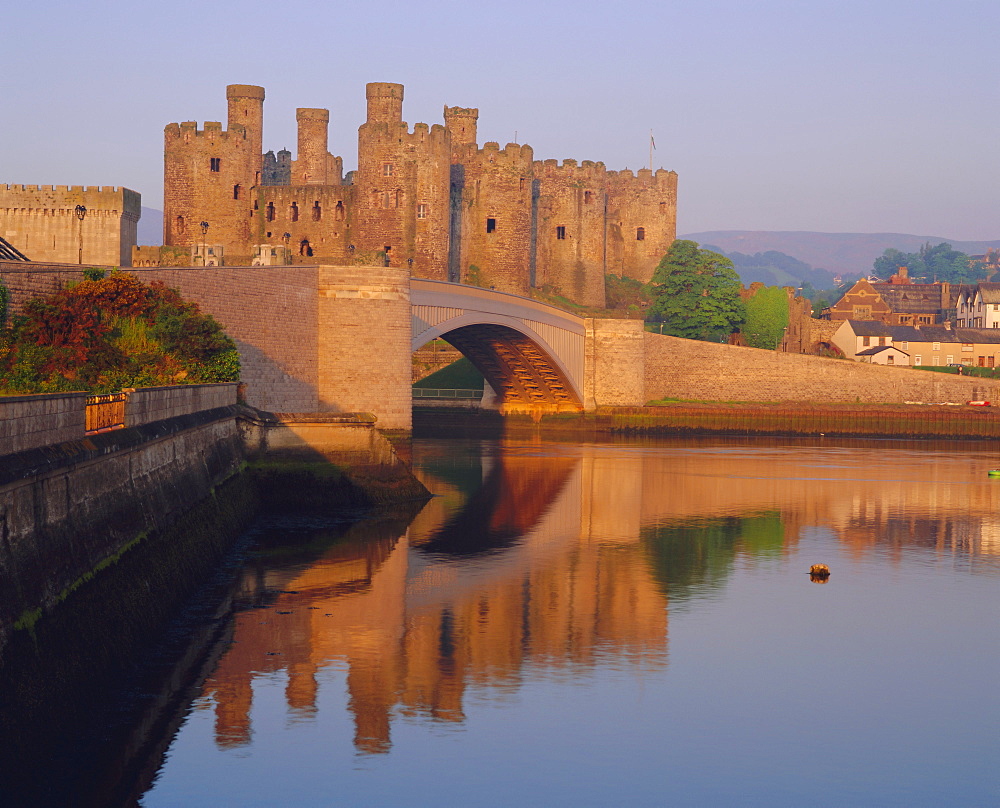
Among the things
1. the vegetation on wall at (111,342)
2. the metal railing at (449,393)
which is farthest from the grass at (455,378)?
the vegetation on wall at (111,342)

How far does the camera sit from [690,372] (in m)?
60.1

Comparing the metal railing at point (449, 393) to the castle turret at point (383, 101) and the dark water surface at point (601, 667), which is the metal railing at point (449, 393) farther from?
the dark water surface at point (601, 667)

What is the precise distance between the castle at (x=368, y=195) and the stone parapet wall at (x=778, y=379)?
10.00 meters

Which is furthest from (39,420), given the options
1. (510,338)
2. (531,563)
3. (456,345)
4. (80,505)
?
(456,345)

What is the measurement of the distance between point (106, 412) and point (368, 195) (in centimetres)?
4778

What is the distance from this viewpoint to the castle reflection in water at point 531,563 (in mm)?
14406

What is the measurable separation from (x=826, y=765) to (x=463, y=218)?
55.6m

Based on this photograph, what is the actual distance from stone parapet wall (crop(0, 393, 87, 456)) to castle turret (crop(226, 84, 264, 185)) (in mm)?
51184

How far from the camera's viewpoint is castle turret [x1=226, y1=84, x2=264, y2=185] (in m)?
62.0

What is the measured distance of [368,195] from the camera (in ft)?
199

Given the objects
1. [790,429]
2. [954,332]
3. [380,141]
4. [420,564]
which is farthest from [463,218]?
[420,564]

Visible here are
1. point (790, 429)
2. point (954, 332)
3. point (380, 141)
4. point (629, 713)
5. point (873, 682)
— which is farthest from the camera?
point (954, 332)

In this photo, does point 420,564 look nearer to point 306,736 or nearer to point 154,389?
point 154,389

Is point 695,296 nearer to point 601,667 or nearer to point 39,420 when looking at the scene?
point 601,667
